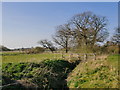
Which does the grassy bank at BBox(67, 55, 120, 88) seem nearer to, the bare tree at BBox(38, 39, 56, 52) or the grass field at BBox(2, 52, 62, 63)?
the grass field at BBox(2, 52, 62, 63)

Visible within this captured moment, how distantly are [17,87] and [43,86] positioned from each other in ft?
5.07

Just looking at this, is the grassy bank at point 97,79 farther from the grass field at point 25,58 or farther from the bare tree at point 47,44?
the bare tree at point 47,44

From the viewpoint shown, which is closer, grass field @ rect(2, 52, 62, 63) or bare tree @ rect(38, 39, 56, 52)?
grass field @ rect(2, 52, 62, 63)

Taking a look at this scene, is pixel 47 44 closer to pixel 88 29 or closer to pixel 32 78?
pixel 88 29

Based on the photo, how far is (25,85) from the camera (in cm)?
681

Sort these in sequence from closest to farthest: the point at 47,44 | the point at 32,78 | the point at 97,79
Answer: the point at 32,78 → the point at 97,79 → the point at 47,44

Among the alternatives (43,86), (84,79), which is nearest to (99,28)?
(84,79)

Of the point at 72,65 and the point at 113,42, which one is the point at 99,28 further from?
the point at 72,65

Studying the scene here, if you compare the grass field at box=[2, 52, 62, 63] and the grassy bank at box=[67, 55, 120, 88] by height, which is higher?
the grass field at box=[2, 52, 62, 63]

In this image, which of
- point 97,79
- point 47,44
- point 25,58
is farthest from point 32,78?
point 47,44

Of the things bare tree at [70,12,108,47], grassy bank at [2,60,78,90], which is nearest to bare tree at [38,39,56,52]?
bare tree at [70,12,108,47]

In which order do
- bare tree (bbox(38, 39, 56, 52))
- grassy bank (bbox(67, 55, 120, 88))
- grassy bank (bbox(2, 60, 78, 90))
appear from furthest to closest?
bare tree (bbox(38, 39, 56, 52)), grassy bank (bbox(67, 55, 120, 88)), grassy bank (bbox(2, 60, 78, 90))

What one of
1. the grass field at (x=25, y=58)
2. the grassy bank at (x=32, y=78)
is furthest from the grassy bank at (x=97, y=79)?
the grass field at (x=25, y=58)

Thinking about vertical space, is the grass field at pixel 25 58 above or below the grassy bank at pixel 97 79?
above
